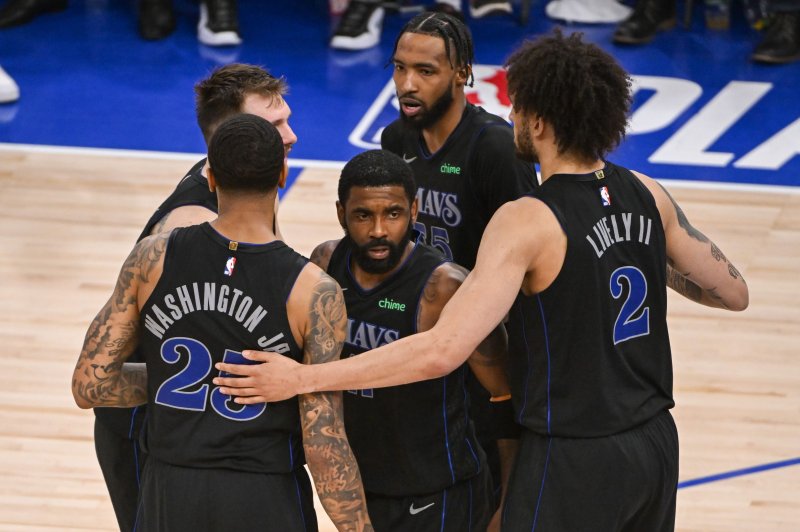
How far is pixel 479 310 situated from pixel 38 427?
3.25m

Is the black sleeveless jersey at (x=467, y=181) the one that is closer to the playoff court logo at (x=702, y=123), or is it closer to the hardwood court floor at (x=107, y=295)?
the hardwood court floor at (x=107, y=295)

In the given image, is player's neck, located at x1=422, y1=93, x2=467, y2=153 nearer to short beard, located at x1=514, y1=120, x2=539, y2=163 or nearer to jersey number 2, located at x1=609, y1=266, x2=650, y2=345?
short beard, located at x1=514, y1=120, x2=539, y2=163

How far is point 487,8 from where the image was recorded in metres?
11.1

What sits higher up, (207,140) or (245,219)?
(245,219)

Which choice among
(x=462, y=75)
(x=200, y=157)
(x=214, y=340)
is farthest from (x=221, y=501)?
(x=200, y=157)

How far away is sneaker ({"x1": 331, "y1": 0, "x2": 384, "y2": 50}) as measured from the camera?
426 inches

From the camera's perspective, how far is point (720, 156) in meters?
9.00

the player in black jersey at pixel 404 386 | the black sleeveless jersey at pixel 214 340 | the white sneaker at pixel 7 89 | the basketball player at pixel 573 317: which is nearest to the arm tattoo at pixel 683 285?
the basketball player at pixel 573 317

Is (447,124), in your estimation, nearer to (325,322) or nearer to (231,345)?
(325,322)

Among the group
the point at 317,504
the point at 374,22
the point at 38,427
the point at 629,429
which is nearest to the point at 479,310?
the point at 629,429

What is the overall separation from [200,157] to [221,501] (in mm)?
5681

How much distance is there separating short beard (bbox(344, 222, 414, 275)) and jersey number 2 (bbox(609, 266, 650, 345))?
629mm

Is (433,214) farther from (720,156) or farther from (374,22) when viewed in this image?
(374,22)

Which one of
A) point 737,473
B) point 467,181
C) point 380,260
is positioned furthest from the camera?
point 737,473
